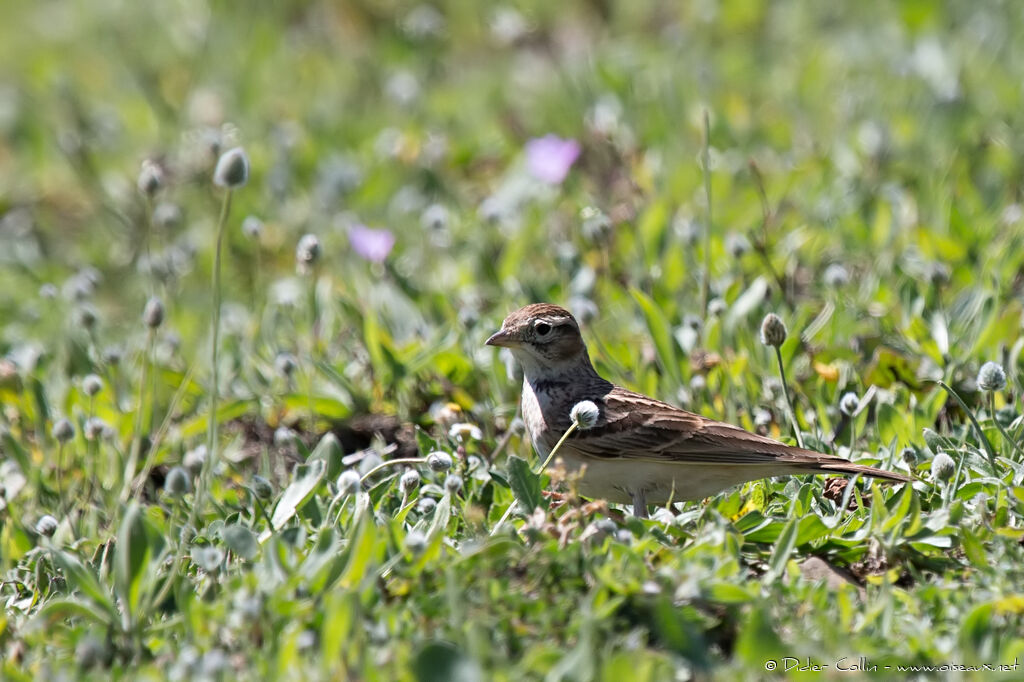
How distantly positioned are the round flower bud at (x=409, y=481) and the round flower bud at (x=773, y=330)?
3.91ft

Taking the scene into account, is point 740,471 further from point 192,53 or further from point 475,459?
point 192,53

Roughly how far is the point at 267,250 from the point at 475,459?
11.7 feet

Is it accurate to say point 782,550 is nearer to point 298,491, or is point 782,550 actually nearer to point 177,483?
point 298,491

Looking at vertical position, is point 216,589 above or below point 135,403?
above

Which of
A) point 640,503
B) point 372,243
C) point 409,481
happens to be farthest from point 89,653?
point 372,243

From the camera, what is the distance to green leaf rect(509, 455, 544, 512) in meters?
4.00

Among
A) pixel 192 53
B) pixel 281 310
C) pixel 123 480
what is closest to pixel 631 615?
pixel 123 480

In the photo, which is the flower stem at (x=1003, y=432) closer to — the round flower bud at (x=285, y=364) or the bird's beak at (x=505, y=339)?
the bird's beak at (x=505, y=339)

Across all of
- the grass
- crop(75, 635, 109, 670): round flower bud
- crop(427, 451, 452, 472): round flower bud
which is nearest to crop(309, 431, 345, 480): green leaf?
the grass

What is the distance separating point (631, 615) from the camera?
3.41 metres

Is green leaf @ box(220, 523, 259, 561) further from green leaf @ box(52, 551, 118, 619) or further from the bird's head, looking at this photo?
the bird's head

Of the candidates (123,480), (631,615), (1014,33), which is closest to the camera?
(631,615)

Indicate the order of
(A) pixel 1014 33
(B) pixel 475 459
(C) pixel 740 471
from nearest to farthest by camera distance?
1. (C) pixel 740 471
2. (B) pixel 475 459
3. (A) pixel 1014 33

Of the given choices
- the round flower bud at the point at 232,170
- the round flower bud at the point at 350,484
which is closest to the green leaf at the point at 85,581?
the round flower bud at the point at 350,484
